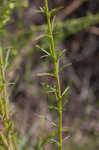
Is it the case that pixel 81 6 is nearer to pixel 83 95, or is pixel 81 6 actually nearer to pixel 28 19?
pixel 28 19

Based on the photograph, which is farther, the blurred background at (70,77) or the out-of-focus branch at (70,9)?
the out-of-focus branch at (70,9)

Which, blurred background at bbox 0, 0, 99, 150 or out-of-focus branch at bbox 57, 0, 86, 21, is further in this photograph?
out-of-focus branch at bbox 57, 0, 86, 21

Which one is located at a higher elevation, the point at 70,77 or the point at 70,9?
the point at 70,9

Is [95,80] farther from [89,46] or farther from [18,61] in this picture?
[18,61]

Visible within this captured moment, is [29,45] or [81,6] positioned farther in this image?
[81,6]

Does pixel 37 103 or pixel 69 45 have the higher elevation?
pixel 69 45

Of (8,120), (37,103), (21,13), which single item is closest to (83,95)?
(37,103)

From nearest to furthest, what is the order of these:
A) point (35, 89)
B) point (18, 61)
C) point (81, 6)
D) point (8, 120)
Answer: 1. point (8, 120)
2. point (18, 61)
3. point (35, 89)
4. point (81, 6)

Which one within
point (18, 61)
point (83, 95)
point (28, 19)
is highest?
point (28, 19)

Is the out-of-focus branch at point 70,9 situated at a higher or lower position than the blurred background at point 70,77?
higher

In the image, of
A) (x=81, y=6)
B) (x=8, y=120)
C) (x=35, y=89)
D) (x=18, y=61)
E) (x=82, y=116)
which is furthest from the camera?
(x=81, y=6)

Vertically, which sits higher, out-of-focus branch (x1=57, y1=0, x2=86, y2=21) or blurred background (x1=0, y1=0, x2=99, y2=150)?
out-of-focus branch (x1=57, y1=0, x2=86, y2=21)
